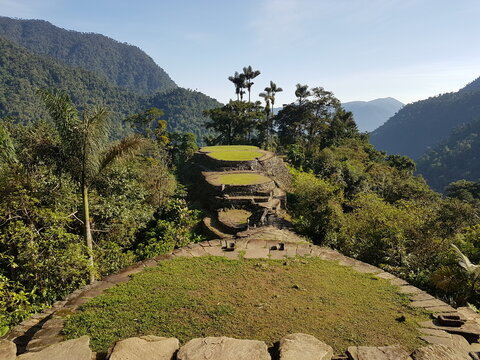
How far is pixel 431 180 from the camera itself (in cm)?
8612

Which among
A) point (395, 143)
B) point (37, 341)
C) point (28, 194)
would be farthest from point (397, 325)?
point (395, 143)

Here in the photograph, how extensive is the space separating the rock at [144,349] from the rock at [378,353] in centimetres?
203

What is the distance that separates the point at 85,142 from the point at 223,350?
5.69 metres

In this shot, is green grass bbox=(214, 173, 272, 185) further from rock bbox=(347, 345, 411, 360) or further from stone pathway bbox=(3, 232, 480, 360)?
rock bbox=(347, 345, 411, 360)

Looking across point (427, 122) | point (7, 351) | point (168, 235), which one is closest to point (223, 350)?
point (7, 351)

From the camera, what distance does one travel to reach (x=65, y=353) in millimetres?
3176

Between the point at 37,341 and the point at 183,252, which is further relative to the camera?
the point at 183,252

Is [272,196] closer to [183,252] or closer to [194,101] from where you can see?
[183,252]

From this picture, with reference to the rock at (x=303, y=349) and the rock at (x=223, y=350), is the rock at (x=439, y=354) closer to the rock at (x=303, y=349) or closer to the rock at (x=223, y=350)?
the rock at (x=303, y=349)

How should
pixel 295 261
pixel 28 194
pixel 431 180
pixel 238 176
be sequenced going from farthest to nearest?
pixel 431 180 < pixel 238 176 < pixel 28 194 < pixel 295 261

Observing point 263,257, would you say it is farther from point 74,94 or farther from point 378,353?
point 74,94

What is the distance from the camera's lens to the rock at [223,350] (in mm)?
3215

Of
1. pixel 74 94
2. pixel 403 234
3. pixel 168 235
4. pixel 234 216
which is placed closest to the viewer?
pixel 403 234

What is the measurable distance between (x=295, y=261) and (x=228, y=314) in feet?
8.41
